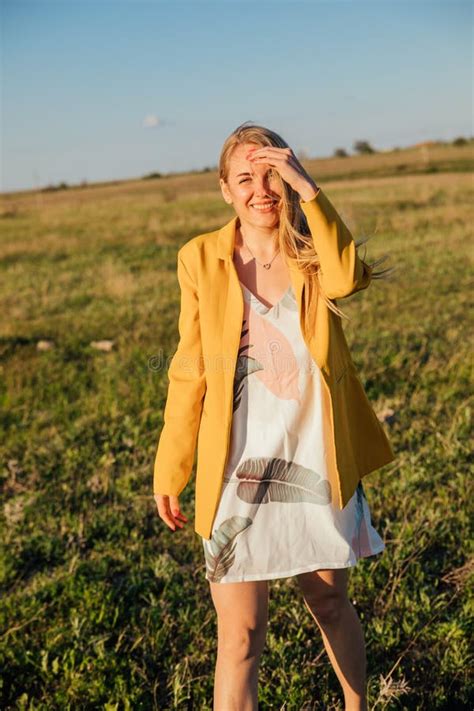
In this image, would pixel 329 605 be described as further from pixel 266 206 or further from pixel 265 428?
pixel 266 206

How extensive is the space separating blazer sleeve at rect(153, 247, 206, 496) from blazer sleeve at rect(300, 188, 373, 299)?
18.5 inches

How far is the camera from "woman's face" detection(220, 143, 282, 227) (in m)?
2.29

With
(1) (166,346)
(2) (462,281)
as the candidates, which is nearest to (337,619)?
(1) (166,346)

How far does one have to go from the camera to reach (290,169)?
82.3 inches

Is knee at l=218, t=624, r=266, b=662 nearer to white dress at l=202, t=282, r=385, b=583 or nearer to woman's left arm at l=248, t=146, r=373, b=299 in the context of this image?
white dress at l=202, t=282, r=385, b=583

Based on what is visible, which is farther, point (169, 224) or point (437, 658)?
point (169, 224)

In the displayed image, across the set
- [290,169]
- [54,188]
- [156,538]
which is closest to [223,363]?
[290,169]

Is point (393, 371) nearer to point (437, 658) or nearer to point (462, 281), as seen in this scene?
point (437, 658)

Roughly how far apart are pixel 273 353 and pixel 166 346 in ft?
19.5

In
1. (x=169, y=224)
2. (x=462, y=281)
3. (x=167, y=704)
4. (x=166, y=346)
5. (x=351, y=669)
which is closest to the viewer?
(x=351, y=669)

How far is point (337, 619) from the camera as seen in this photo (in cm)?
241

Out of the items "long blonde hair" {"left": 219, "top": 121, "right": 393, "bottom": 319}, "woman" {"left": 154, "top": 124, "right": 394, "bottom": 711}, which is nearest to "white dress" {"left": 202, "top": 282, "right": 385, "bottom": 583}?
"woman" {"left": 154, "top": 124, "right": 394, "bottom": 711}

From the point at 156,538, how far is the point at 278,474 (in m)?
2.18

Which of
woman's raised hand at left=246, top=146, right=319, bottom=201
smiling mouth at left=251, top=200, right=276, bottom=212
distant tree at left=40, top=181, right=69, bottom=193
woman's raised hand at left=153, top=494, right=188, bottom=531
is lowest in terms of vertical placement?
woman's raised hand at left=153, top=494, right=188, bottom=531
